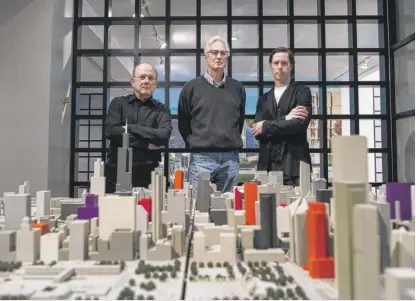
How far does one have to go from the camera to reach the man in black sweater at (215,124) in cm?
238

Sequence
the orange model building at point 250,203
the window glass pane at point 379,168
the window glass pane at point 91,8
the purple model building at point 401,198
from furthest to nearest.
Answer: the window glass pane at point 91,8 < the window glass pane at point 379,168 < the orange model building at point 250,203 < the purple model building at point 401,198

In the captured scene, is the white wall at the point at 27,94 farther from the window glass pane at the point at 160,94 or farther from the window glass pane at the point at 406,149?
the window glass pane at the point at 406,149

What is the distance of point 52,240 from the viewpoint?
1.13 m

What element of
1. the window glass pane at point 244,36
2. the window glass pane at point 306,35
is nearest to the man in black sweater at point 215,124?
the window glass pane at point 244,36

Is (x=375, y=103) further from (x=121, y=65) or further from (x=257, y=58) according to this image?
(x=121, y=65)

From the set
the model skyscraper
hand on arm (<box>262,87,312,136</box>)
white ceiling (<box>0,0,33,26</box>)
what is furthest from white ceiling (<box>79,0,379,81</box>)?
the model skyscraper

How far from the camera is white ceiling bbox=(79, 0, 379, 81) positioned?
3.62 metres

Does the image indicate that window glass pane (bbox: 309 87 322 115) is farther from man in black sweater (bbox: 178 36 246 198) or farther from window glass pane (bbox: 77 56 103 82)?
window glass pane (bbox: 77 56 103 82)

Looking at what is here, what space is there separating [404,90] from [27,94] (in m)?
3.12

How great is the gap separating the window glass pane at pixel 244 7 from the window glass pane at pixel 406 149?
171 centimetres

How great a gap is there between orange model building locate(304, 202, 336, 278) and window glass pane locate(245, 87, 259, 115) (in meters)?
2.46

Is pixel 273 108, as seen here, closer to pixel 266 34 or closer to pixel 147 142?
pixel 147 142

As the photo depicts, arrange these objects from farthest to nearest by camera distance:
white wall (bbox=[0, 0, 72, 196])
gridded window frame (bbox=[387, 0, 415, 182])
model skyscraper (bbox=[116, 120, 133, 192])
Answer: gridded window frame (bbox=[387, 0, 415, 182]) → white wall (bbox=[0, 0, 72, 196]) → model skyscraper (bbox=[116, 120, 133, 192])

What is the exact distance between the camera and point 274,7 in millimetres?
3736
